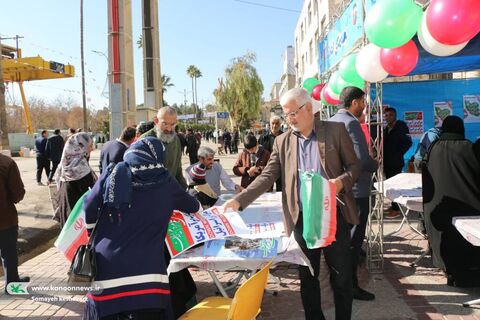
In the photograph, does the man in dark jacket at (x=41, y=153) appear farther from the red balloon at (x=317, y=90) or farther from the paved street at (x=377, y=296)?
the red balloon at (x=317, y=90)

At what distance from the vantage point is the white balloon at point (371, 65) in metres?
4.52

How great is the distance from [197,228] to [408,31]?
2.95 meters

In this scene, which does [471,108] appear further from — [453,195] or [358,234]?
[358,234]

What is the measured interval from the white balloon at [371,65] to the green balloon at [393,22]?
1.27 feet

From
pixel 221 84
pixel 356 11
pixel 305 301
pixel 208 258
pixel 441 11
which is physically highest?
pixel 221 84

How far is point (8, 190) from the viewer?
4.15 metres

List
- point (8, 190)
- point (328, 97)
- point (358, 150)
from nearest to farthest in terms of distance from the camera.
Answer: point (358, 150) < point (8, 190) < point (328, 97)

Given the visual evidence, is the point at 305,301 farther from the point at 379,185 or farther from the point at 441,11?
the point at 441,11

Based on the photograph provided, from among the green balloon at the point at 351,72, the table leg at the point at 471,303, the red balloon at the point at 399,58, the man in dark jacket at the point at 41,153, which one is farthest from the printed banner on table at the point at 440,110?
the man in dark jacket at the point at 41,153

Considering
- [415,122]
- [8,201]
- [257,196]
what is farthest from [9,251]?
[415,122]

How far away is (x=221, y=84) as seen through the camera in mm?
39188

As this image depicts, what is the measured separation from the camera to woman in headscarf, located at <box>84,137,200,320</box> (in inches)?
86.0

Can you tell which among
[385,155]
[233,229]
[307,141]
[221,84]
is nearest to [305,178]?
[307,141]

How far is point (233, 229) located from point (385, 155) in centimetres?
539
